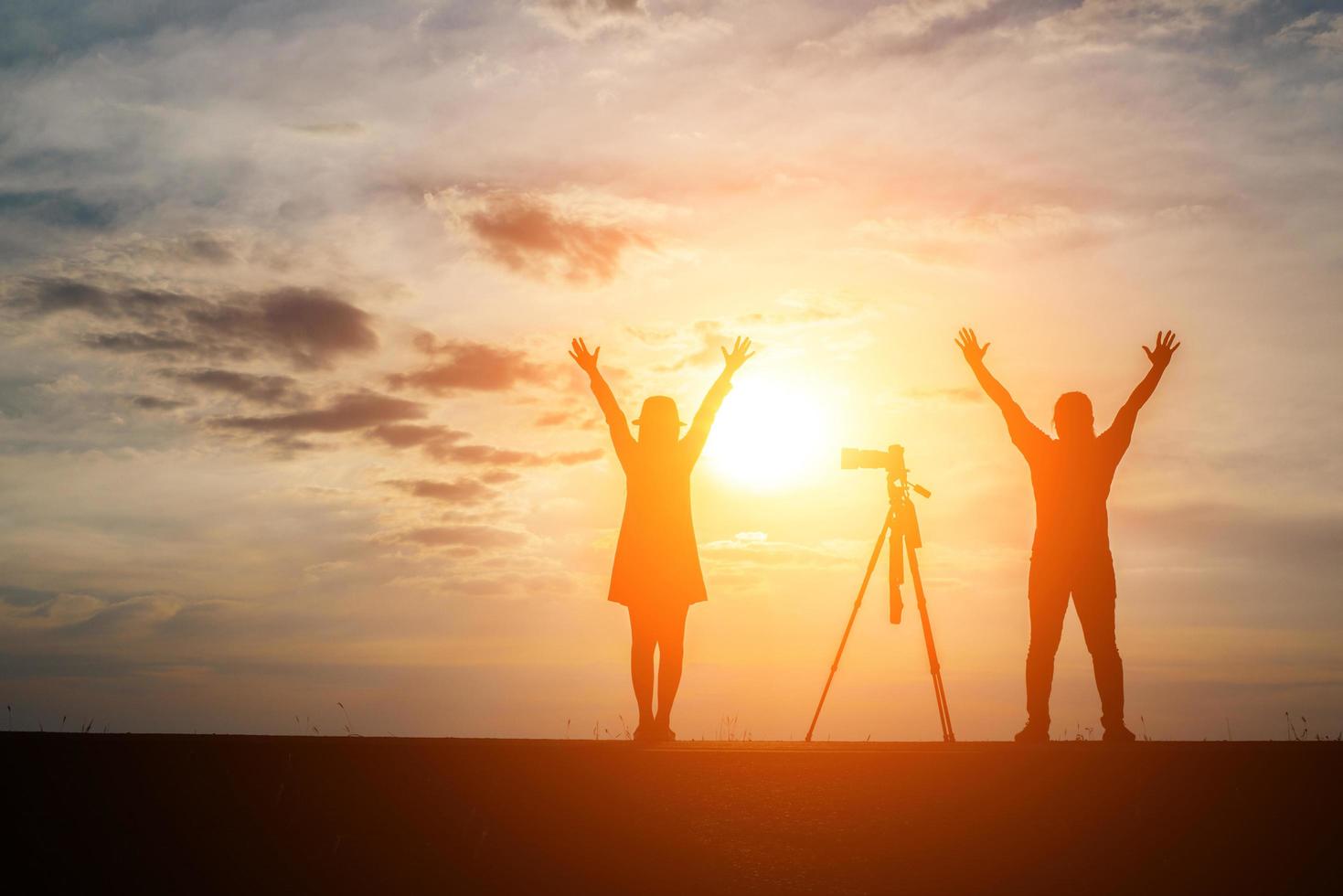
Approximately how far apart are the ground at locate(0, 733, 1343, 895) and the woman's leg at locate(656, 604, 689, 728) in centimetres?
334

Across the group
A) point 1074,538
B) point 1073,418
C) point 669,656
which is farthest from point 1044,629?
point 669,656

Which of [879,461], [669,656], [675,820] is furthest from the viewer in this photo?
[879,461]

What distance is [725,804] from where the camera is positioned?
7.46 meters

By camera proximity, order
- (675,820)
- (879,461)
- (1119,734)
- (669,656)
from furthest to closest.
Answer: (879,461)
(669,656)
(1119,734)
(675,820)

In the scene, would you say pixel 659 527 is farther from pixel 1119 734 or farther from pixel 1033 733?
pixel 1119 734

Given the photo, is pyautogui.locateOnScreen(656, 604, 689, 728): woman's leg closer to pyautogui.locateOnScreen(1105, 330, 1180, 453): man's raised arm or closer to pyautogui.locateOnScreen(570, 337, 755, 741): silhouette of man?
pyautogui.locateOnScreen(570, 337, 755, 741): silhouette of man

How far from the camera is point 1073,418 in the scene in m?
12.3

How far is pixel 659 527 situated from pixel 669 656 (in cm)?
134

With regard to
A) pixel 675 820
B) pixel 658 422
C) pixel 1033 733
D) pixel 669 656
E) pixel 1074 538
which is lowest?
pixel 675 820

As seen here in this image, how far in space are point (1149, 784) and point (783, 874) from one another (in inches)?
106

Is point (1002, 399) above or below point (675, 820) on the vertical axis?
above

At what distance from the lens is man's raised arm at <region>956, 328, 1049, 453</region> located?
40.7ft

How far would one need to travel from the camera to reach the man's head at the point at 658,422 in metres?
12.8

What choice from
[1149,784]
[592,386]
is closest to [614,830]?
[1149,784]
